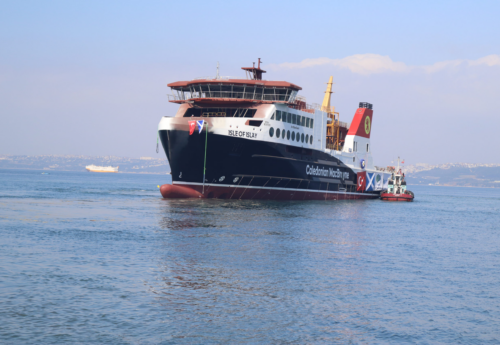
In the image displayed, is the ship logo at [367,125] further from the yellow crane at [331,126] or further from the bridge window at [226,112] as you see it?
the bridge window at [226,112]

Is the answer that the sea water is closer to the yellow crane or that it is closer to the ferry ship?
the ferry ship

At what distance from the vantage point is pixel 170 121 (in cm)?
5241

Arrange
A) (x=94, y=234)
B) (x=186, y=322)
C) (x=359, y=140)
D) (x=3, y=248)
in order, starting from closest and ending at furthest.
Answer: (x=186, y=322)
(x=3, y=248)
(x=94, y=234)
(x=359, y=140)

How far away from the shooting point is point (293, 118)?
5991cm

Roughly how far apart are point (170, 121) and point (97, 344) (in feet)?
136

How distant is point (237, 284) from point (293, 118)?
4275 centimetres

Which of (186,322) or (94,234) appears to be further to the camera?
(94,234)

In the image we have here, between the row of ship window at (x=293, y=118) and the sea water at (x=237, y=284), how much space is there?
903 inches

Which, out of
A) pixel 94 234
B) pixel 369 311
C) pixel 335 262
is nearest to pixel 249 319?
pixel 369 311

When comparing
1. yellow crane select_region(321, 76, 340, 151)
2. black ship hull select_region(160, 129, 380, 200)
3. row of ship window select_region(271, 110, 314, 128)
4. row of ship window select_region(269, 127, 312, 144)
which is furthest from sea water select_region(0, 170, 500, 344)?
yellow crane select_region(321, 76, 340, 151)

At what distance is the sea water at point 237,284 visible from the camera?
45.4 ft

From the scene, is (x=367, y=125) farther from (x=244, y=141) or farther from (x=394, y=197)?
(x=244, y=141)

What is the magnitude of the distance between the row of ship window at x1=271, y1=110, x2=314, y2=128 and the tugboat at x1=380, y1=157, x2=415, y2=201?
24719 mm

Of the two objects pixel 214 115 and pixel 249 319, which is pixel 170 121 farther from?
pixel 249 319
